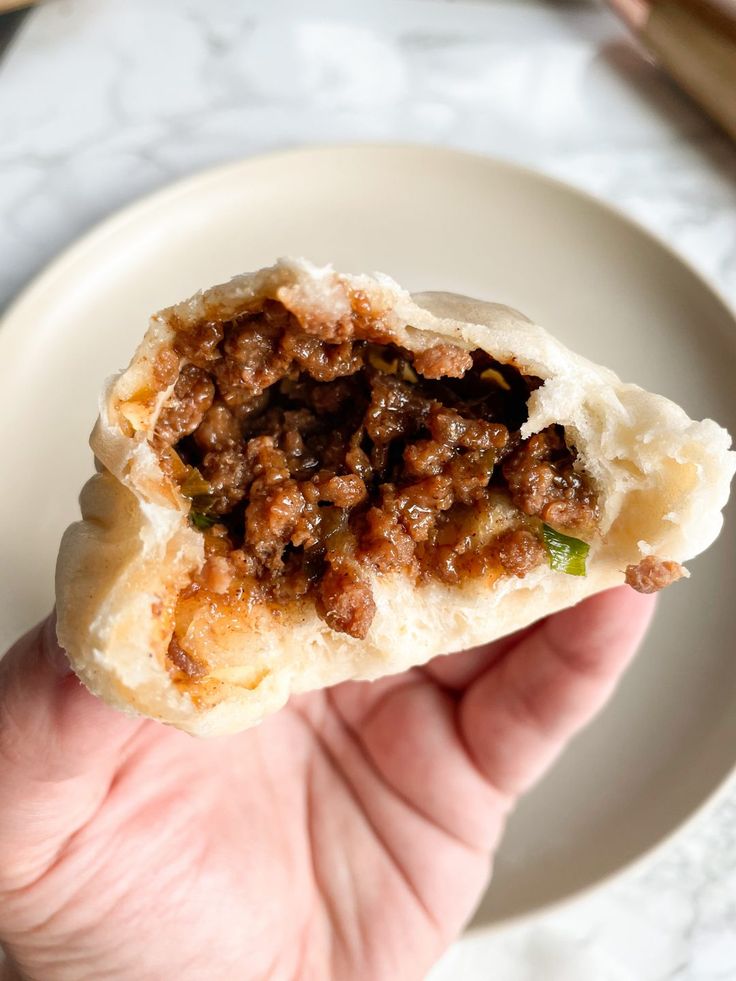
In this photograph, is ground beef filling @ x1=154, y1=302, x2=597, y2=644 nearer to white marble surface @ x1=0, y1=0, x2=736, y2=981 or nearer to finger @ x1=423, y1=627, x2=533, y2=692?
finger @ x1=423, y1=627, x2=533, y2=692

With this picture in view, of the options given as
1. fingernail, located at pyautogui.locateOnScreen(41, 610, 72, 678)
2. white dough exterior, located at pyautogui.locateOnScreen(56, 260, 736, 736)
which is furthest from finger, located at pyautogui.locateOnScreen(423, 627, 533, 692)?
fingernail, located at pyautogui.locateOnScreen(41, 610, 72, 678)

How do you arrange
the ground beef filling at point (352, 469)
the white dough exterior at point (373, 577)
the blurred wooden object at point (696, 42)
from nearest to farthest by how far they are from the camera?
the white dough exterior at point (373, 577), the ground beef filling at point (352, 469), the blurred wooden object at point (696, 42)

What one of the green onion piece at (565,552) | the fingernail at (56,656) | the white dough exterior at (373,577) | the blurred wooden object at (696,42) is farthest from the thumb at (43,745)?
the blurred wooden object at (696,42)

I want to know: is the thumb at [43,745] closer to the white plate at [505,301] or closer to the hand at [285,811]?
the hand at [285,811]

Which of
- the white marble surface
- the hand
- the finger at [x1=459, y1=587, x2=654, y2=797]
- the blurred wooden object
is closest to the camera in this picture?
the hand

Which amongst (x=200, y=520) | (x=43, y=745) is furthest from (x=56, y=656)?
(x=200, y=520)

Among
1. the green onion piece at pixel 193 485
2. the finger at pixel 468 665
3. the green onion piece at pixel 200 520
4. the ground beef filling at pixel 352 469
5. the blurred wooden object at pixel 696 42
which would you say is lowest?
the finger at pixel 468 665

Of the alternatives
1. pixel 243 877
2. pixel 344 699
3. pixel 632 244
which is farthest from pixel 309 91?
pixel 243 877
